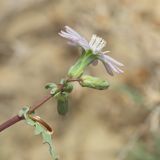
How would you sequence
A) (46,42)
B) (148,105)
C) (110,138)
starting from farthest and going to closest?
1. (46,42)
2. (110,138)
3. (148,105)

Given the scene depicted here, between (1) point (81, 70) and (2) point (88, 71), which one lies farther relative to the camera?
(2) point (88, 71)

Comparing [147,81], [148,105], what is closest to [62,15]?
[147,81]

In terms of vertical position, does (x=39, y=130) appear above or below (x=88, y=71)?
below

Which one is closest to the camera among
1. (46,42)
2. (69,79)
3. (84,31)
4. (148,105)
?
(69,79)

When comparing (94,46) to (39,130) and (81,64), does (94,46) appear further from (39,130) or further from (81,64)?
(39,130)

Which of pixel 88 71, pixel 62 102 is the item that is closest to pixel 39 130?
pixel 62 102

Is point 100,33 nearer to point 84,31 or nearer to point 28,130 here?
point 84,31

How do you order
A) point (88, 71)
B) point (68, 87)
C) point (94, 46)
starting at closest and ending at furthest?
point (68, 87) → point (94, 46) → point (88, 71)
